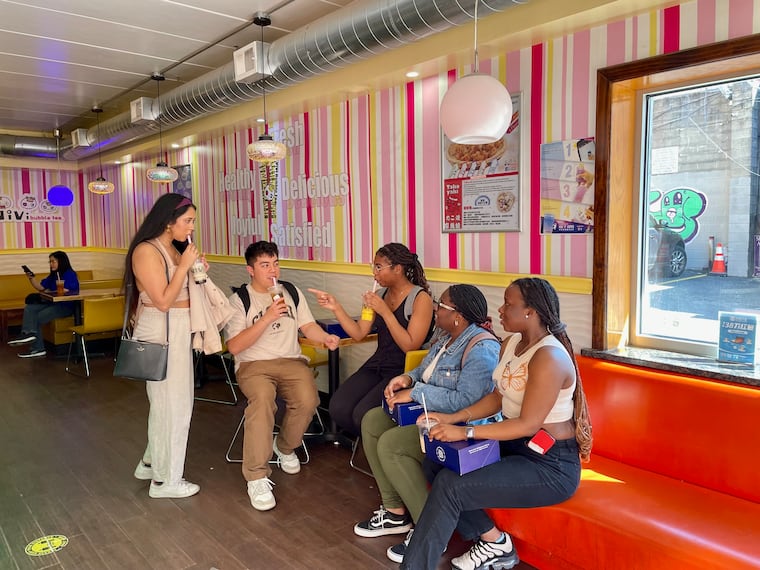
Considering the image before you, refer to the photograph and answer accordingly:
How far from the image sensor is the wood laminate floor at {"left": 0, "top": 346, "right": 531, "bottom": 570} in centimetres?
288

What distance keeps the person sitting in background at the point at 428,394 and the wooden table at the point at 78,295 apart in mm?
5104

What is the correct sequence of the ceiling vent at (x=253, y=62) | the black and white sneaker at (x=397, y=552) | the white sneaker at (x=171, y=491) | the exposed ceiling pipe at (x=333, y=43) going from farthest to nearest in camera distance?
the ceiling vent at (x=253, y=62), the white sneaker at (x=171, y=491), the exposed ceiling pipe at (x=333, y=43), the black and white sneaker at (x=397, y=552)

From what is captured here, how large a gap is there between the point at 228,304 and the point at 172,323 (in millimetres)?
358

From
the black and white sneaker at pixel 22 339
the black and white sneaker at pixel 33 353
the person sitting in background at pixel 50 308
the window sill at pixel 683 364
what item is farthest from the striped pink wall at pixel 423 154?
the black and white sneaker at pixel 22 339

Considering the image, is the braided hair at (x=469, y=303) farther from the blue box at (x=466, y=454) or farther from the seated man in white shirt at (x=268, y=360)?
the seated man in white shirt at (x=268, y=360)

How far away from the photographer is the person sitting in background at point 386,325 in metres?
3.57

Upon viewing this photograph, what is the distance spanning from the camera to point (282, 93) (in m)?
5.11

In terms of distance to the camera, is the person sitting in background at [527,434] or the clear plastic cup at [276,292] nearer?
the person sitting in background at [527,434]

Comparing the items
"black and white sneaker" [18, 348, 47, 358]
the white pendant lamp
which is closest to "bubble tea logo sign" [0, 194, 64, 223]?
"black and white sneaker" [18, 348, 47, 358]

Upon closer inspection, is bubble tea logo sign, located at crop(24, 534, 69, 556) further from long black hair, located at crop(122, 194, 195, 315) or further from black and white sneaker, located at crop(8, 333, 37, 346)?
black and white sneaker, located at crop(8, 333, 37, 346)

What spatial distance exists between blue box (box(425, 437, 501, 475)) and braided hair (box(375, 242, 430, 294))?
1399mm

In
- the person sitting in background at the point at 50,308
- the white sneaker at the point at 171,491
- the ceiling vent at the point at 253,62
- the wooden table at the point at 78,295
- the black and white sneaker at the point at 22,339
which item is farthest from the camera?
the black and white sneaker at the point at 22,339

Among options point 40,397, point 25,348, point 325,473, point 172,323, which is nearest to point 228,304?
point 172,323

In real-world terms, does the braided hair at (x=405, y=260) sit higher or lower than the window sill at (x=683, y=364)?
higher
